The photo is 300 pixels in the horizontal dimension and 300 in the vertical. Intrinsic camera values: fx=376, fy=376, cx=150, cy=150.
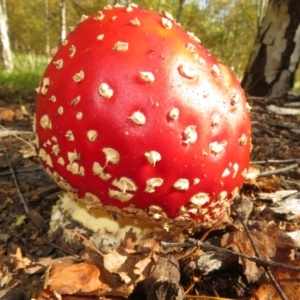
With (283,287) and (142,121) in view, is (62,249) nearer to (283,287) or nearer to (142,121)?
(142,121)

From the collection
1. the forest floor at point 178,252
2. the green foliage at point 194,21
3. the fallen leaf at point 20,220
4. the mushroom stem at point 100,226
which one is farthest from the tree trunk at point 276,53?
the green foliage at point 194,21

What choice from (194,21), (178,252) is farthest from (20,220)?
(194,21)

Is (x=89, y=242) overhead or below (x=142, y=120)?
below

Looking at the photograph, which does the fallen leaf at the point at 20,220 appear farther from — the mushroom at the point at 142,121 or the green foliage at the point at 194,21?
the green foliage at the point at 194,21

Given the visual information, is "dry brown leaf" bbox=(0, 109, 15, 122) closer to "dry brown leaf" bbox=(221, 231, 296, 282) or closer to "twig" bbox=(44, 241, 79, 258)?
"twig" bbox=(44, 241, 79, 258)

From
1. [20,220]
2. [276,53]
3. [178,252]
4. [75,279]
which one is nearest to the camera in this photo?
[75,279]

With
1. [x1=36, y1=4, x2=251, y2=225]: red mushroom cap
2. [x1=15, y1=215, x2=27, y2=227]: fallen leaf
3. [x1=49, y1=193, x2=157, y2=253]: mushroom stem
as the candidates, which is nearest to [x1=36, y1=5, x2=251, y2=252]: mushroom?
[x1=36, y1=4, x2=251, y2=225]: red mushroom cap
